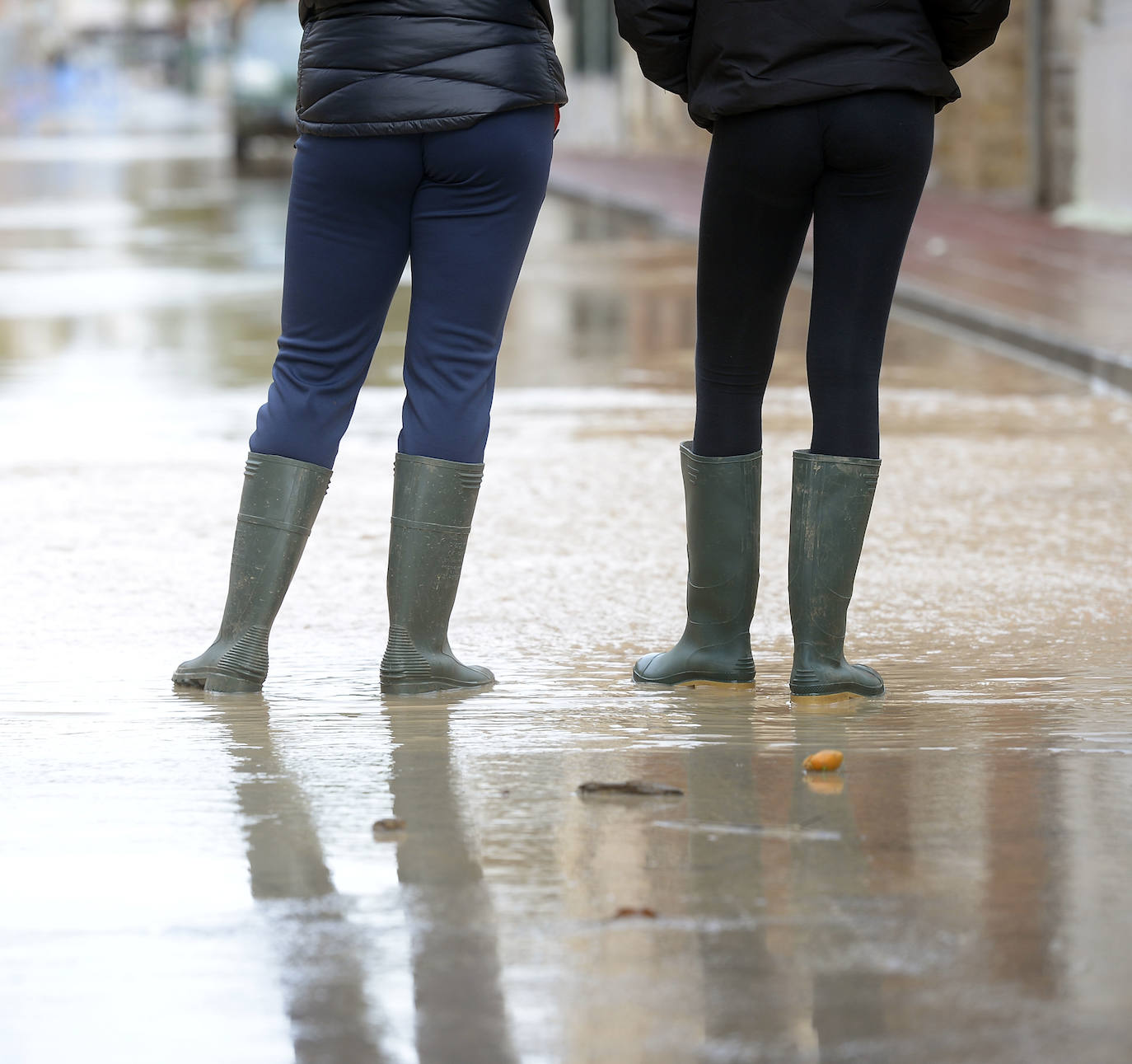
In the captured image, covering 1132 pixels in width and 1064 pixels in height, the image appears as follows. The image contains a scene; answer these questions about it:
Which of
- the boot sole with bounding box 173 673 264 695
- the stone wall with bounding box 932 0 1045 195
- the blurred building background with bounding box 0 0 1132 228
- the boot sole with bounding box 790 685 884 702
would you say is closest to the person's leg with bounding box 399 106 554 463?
the boot sole with bounding box 173 673 264 695

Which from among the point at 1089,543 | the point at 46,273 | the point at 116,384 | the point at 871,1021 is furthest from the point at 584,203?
the point at 871,1021

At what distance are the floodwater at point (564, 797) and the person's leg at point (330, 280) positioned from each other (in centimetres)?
49

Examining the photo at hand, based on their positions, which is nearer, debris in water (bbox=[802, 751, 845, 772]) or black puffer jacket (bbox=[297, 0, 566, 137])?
debris in water (bbox=[802, 751, 845, 772])

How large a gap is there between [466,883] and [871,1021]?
→ 2.11ft

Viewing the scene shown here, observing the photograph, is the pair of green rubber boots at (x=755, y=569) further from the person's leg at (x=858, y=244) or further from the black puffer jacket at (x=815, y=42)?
the black puffer jacket at (x=815, y=42)

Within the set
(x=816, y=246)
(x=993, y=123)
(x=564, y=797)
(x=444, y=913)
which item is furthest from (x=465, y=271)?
(x=993, y=123)

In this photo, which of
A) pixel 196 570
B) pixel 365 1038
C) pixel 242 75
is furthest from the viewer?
pixel 242 75

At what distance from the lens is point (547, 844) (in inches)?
115

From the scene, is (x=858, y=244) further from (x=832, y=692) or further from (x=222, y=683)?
(x=222, y=683)

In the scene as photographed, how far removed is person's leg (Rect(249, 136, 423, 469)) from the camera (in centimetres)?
377

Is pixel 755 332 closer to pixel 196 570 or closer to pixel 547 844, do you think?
pixel 547 844

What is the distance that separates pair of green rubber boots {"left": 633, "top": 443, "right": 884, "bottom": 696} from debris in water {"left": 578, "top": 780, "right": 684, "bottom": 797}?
0.68m

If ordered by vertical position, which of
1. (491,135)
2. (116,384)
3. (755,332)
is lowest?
(116,384)

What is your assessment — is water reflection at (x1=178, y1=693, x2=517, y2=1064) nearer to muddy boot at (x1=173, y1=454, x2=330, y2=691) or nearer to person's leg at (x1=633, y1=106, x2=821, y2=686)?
muddy boot at (x1=173, y1=454, x2=330, y2=691)
